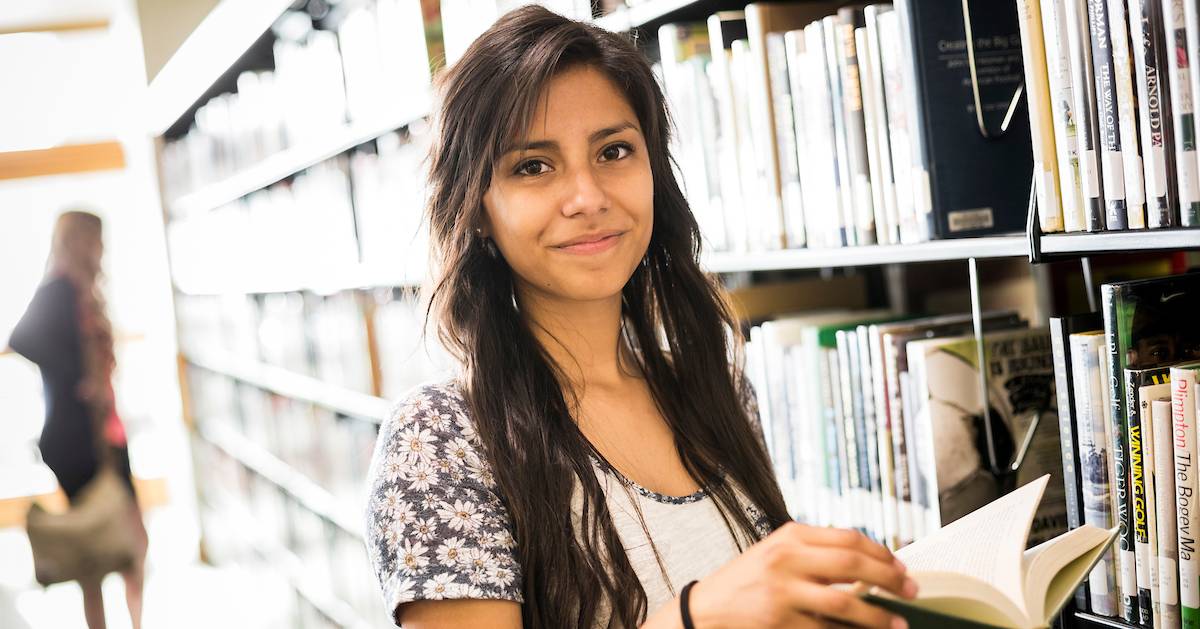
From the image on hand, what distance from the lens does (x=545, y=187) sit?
3.79 ft

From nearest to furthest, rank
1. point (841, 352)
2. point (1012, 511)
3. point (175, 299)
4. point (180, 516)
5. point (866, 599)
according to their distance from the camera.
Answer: point (866, 599) → point (1012, 511) → point (841, 352) → point (175, 299) → point (180, 516)

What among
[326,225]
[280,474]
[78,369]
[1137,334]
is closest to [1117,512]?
[1137,334]

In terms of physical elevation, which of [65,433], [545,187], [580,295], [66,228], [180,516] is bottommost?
[180,516]

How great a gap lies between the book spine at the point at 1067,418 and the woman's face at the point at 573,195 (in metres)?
0.46

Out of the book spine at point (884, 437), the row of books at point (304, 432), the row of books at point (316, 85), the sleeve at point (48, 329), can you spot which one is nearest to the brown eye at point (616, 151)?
the book spine at point (884, 437)

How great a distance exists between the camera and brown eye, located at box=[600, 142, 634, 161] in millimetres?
1212

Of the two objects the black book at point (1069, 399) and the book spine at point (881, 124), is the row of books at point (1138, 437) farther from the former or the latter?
the book spine at point (881, 124)

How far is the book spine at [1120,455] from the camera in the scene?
1.01 meters

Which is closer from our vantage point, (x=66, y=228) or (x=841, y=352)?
(x=841, y=352)

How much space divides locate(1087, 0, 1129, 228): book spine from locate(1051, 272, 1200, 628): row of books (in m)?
0.08

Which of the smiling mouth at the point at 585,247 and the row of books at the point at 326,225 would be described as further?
the row of books at the point at 326,225

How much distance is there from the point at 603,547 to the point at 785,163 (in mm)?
639

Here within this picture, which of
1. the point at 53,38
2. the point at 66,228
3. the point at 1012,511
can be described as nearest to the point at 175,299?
the point at 66,228

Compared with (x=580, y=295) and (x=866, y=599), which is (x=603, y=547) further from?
(x=866, y=599)
